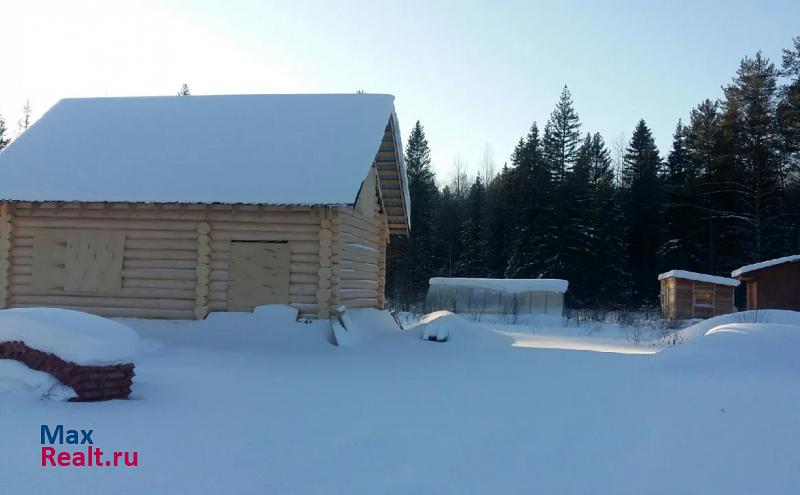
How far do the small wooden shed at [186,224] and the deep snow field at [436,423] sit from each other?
2.18 m

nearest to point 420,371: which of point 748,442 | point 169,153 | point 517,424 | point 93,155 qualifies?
point 517,424

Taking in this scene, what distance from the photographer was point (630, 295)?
5009 cm

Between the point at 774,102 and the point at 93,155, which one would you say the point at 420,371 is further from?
the point at 774,102

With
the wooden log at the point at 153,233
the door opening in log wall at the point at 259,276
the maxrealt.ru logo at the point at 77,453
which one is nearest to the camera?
the maxrealt.ru logo at the point at 77,453

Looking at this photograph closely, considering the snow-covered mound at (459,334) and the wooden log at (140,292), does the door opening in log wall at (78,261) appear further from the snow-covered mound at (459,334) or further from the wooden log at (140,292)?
the snow-covered mound at (459,334)

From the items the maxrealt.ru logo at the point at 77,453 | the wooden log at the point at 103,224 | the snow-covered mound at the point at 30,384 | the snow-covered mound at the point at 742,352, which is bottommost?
the maxrealt.ru logo at the point at 77,453

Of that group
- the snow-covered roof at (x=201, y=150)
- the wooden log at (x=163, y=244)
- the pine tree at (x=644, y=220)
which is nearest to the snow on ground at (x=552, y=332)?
the snow-covered roof at (x=201, y=150)

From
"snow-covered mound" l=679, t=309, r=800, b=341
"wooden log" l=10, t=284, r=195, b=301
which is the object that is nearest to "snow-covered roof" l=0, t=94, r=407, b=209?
"wooden log" l=10, t=284, r=195, b=301

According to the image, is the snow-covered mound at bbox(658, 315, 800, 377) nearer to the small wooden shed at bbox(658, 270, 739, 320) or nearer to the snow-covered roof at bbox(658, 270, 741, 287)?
the snow-covered roof at bbox(658, 270, 741, 287)

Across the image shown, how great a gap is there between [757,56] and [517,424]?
48399 millimetres

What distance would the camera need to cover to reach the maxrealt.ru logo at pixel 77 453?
19.2ft

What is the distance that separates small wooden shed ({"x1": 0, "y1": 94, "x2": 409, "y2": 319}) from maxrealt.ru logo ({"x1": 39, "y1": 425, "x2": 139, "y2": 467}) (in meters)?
8.79

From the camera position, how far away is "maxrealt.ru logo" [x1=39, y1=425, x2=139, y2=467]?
230 inches

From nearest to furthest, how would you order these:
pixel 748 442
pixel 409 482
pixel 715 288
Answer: pixel 409 482, pixel 748 442, pixel 715 288
